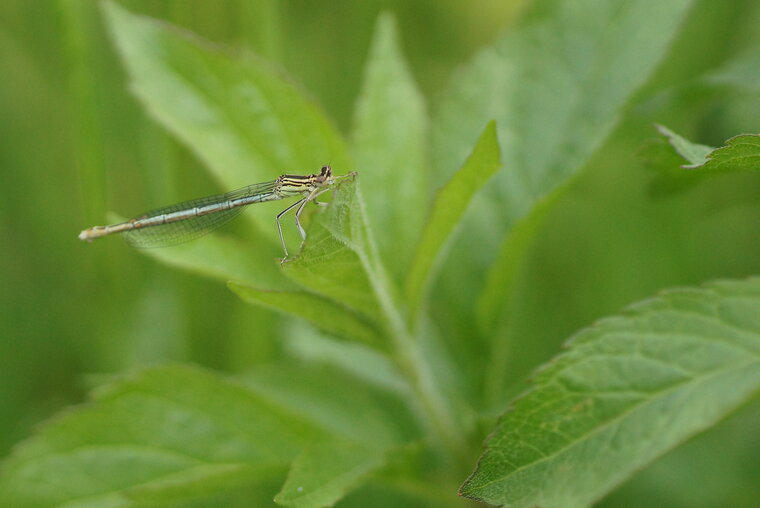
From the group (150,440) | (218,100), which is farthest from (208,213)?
(150,440)

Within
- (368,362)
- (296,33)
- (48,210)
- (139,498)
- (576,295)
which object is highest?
(296,33)

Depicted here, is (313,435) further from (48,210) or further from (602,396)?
(48,210)

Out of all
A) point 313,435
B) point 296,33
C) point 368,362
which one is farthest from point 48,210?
point 313,435

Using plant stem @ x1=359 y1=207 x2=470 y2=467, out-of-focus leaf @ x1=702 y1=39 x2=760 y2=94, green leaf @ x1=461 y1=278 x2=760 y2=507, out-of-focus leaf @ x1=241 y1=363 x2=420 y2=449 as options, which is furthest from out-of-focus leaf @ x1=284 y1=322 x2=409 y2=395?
out-of-focus leaf @ x1=702 y1=39 x2=760 y2=94

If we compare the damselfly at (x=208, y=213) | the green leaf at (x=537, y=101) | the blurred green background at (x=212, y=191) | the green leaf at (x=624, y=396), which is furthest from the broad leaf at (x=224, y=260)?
the blurred green background at (x=212, y=191)

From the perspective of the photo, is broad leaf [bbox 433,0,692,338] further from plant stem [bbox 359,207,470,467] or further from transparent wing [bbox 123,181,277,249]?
transparent wing [bbox 123,181,277,249]
